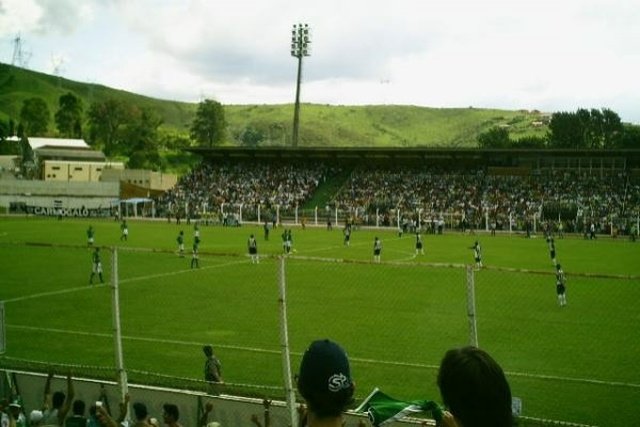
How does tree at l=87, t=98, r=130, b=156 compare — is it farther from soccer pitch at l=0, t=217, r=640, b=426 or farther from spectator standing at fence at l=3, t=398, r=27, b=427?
spectator standing at fence at l=3, t=398, r=27, b=427

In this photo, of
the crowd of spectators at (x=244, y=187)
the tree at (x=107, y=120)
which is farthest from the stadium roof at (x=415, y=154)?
the tree at (x=107, y=120)

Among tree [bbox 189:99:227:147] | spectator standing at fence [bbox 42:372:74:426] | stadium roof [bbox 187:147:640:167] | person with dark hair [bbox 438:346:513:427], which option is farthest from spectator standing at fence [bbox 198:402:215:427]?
tree [bbox 189:99:227:147]

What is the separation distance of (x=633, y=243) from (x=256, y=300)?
3535cm

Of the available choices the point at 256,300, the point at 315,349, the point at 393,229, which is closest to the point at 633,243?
the point at 393,229

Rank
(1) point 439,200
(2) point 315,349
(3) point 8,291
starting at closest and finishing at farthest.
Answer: (2) point 315,349, (3) point 8,291, (1) point 439,200

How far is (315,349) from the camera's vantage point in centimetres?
332

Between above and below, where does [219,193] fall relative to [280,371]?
above

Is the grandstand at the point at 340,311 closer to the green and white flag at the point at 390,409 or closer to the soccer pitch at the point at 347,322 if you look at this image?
the soccer pitch at the point at 347,322

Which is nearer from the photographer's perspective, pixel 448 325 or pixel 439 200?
pixel 448 325

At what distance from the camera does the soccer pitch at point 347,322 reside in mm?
13852

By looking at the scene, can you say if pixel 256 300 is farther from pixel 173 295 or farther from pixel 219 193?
pixel 219 193

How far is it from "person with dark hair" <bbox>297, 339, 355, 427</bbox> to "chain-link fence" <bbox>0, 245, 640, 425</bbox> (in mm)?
5085

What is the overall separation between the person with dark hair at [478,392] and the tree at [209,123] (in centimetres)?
15308

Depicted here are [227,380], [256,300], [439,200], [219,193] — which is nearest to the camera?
[227,380]
